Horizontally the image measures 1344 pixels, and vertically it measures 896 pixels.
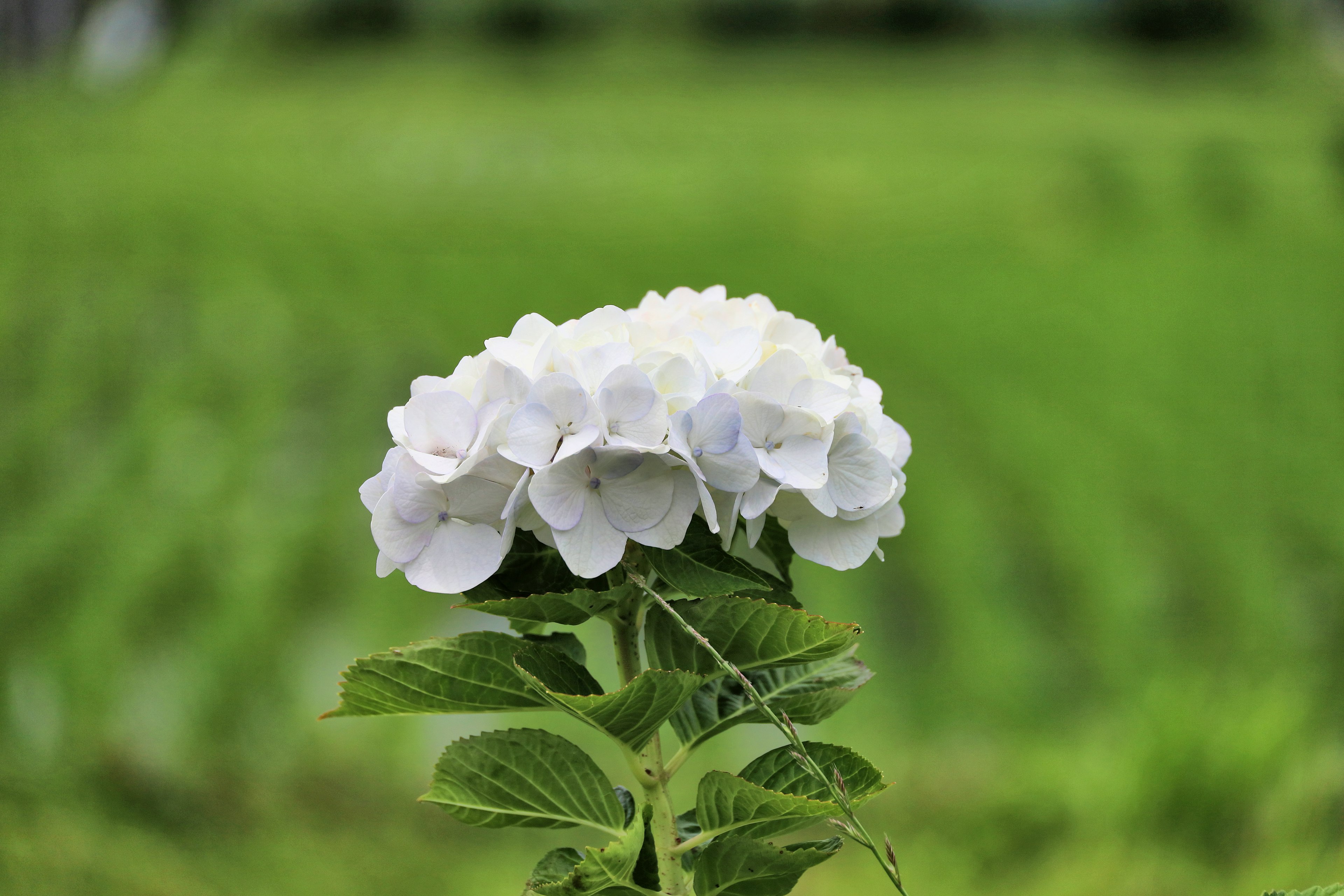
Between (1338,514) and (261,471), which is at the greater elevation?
(1338,514)

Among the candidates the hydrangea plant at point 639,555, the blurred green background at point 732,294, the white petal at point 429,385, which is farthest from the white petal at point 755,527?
the blurred green background at point 732,294

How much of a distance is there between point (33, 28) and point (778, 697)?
4.22 metres

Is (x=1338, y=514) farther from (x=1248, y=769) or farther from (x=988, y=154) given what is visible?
(x=988, y=154)

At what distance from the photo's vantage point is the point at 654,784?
33 centimetres

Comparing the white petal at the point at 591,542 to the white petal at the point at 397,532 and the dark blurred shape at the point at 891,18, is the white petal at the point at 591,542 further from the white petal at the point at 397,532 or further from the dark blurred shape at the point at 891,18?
the dark blurred shape at the point at 891,18

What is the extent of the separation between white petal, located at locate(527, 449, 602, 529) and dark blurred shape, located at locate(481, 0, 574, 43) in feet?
12.4

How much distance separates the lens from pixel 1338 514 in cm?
185

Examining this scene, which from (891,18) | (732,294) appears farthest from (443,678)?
(891,18)

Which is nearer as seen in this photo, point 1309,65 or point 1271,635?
point 1271,635

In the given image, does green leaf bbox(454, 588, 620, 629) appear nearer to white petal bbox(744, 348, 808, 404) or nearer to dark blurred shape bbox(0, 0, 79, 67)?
white petal bbox(744, 348, 808, 404)

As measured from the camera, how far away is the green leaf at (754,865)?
31 cm

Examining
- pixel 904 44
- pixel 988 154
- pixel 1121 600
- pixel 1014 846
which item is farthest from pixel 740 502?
pixel 904 44

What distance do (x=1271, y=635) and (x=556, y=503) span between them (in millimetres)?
1590

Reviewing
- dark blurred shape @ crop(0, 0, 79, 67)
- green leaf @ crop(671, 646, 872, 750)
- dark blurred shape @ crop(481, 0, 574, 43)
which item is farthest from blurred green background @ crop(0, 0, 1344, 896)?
green leaf @ crop(671, 646, 872, 750)
